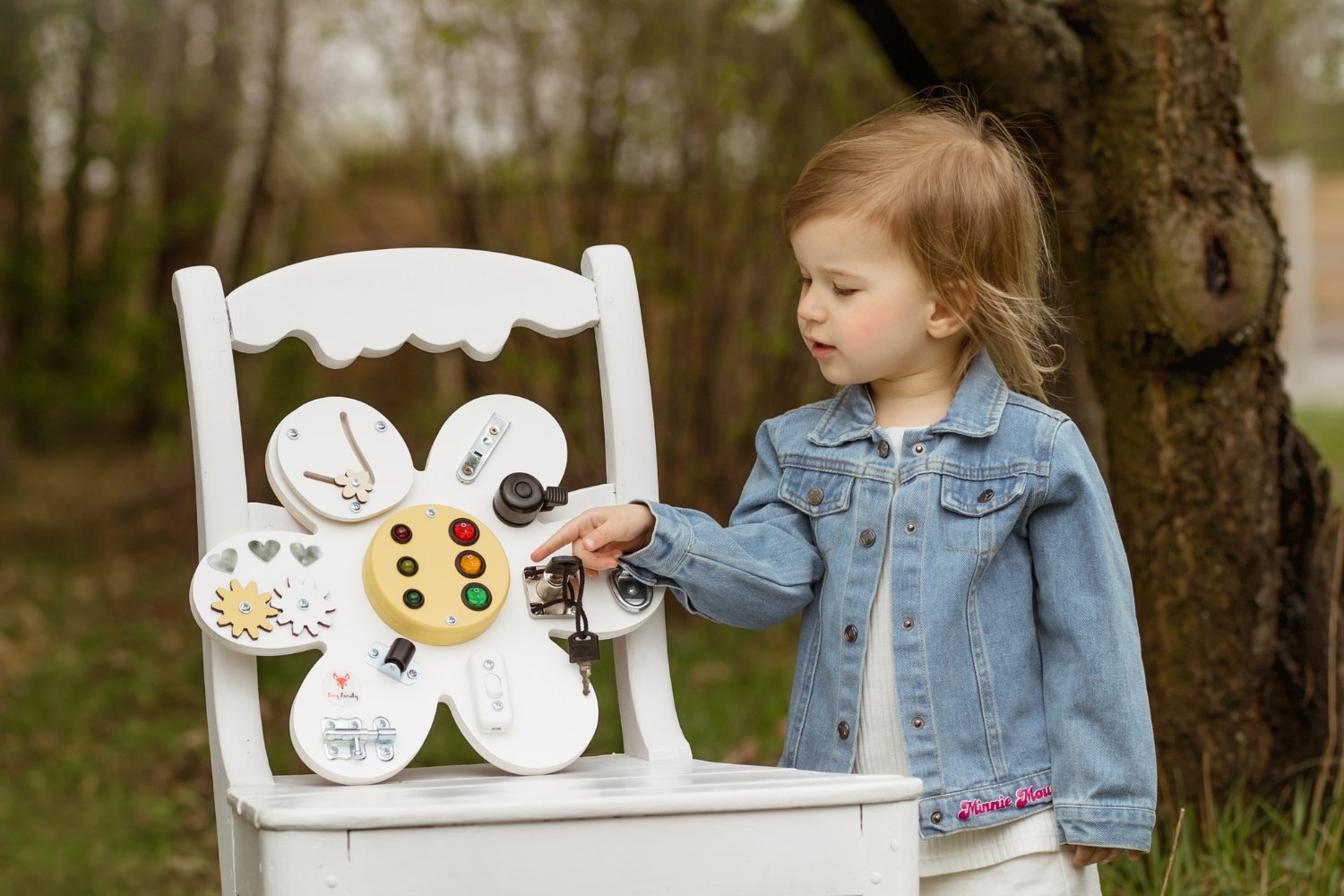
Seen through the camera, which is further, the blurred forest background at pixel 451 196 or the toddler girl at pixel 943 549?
the blurred forest background at pixel 451 196

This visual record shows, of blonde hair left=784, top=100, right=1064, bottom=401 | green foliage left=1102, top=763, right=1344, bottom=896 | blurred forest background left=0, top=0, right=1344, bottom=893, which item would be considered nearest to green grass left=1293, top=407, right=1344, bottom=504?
blurred forest background left=0, top=0, right=1344, bottom=893

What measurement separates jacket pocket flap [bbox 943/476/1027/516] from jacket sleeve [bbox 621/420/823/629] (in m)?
0.18

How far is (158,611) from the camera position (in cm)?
601

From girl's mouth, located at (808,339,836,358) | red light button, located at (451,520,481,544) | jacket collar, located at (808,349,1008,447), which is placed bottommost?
red light button, located at (451,520,481,544)

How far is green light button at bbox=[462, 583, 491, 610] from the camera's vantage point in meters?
1.70

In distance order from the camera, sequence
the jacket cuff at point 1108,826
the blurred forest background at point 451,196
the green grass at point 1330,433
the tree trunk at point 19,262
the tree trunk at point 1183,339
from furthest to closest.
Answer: the tree trunk at point 19,262 < the green grass at point 1330,433 < the blurred forest background at point 451,196 < the tree trunk at point 1183,339 < the jacket cuff at point 1108,826

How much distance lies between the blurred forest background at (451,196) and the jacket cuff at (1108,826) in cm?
90

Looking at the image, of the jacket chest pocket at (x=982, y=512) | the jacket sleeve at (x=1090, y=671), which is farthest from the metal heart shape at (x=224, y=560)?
the jacket sleeve at (x=1090, y=671)

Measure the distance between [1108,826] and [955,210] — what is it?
2.19 ft

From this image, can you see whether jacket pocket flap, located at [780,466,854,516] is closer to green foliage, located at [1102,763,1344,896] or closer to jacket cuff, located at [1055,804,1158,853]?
jacket cuff, located at [1055,804,1158,853]

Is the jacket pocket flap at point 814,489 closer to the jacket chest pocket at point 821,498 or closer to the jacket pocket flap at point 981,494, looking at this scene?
the jacket chest pocket at point 821,498

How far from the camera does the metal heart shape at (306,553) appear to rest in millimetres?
1668

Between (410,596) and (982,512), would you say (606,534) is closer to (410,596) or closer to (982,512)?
(410,596)

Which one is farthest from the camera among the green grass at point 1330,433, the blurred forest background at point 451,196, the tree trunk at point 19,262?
the tree trunk at point 19,262
